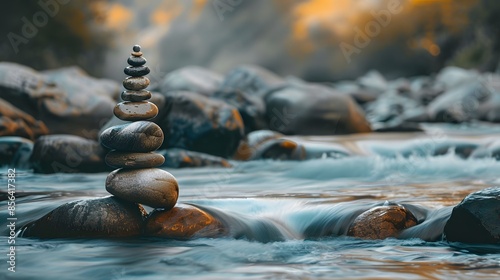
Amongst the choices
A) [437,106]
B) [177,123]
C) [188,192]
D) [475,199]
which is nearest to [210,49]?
[437,106]

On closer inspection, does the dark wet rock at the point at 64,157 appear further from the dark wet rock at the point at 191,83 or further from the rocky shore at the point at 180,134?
the dark wet rock at the point at 191,83

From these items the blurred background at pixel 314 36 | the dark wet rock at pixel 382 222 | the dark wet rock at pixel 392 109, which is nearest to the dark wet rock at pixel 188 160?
the dark wet rock at pixel 382 222

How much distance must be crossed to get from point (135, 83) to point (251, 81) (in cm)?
963

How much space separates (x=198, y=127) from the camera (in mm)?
10312

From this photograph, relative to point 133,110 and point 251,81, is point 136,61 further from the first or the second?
point 251,81

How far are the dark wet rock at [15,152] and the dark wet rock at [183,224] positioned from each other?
4491mm

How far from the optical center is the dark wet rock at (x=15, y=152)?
9.20 meters

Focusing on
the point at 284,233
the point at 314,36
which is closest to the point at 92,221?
the point at 284,233

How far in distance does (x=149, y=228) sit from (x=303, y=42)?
32.5m

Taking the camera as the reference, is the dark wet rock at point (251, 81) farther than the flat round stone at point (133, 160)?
Yes

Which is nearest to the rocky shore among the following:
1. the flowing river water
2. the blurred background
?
the flowing river water

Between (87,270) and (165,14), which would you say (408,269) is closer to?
(87,270)

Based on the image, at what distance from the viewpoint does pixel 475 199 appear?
4.79 metres

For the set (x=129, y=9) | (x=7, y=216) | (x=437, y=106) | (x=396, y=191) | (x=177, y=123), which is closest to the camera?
(x=7, y=216)
